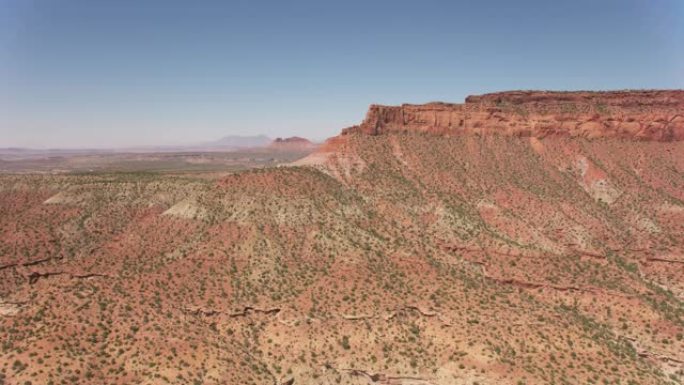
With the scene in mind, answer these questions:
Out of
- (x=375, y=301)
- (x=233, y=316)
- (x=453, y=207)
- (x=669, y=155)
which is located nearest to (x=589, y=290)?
(x=453, y=207)

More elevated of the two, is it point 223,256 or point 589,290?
point 223,256

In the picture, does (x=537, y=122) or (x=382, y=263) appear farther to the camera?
(x=537, y=122)

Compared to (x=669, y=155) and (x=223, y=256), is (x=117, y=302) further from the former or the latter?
(x=669, y=155)

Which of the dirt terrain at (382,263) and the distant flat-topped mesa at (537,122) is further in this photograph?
the distant flat-topped mesa at (537,122)

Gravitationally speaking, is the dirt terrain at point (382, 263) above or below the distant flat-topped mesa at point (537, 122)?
below

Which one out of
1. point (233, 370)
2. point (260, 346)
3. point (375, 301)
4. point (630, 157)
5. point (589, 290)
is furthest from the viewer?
point (630, 157)

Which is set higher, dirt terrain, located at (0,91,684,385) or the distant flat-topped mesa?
the distant flat-topped mesa

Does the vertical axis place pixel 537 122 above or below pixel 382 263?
above

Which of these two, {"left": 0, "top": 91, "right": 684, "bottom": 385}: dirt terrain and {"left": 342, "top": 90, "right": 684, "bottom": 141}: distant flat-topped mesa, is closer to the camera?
{"left": 0, "top": 91, "right": 684, "bottom": 385}: dirt terrain
